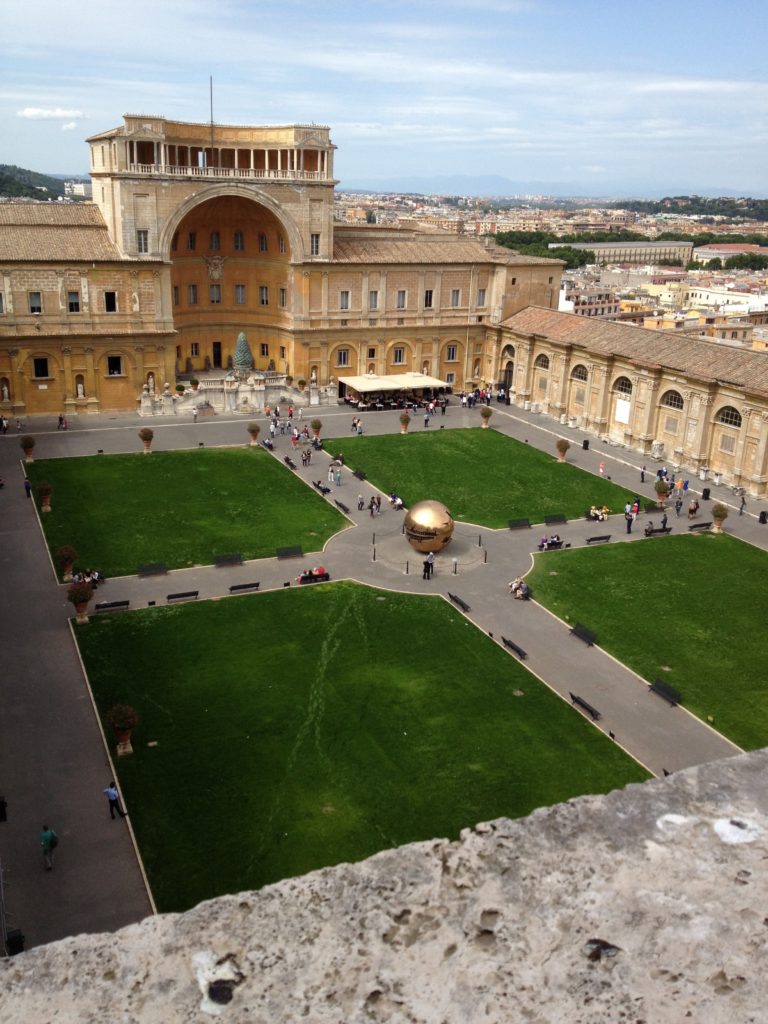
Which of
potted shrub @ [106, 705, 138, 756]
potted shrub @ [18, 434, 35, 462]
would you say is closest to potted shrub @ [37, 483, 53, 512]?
potted shrub @ [18, 434, 35, 462]

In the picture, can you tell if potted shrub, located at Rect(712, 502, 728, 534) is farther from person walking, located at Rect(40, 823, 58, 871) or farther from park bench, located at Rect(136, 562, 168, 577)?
person walking, located at Rect(40, 823, 58, 871)

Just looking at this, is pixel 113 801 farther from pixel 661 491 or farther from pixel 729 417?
pixel 729 417

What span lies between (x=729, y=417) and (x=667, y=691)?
94.4 ft

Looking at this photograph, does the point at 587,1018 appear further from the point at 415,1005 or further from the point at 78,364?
the point at 78,364

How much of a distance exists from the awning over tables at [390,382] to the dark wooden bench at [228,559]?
31.2m

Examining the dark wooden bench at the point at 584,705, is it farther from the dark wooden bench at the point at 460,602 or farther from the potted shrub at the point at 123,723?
the potted shrub at the point at 123,723

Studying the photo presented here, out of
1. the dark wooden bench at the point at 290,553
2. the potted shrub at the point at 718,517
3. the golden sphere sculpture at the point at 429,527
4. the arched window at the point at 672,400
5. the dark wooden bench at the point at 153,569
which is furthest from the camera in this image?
the arched window at the point at 672,400

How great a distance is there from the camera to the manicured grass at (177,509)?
4003 centimetres

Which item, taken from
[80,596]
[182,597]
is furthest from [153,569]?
[80,596]

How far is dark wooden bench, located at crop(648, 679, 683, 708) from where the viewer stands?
28.4 m

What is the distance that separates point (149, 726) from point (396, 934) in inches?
→ 809

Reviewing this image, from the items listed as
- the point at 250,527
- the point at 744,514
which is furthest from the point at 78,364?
the point at 744,514

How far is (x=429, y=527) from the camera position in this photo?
38906 mm

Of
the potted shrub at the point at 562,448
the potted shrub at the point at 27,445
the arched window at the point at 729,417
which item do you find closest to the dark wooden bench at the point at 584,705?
the potted shrub at the point at 562,448
